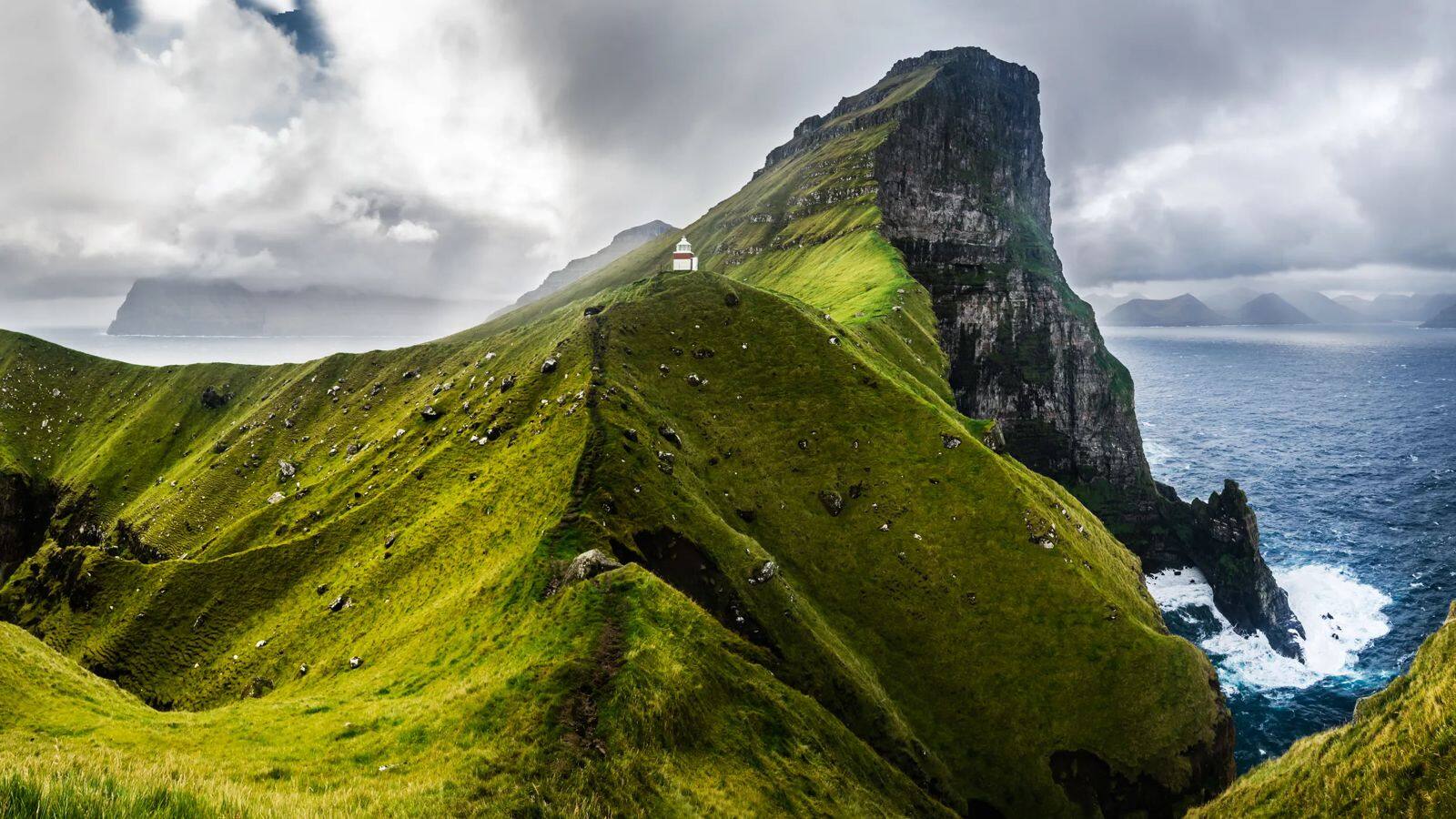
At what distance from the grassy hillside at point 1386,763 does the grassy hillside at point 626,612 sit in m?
18.5

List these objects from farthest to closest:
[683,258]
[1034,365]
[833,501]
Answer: [1034,365] → [683,258] → [833,501]

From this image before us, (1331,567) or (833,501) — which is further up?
(833,501)

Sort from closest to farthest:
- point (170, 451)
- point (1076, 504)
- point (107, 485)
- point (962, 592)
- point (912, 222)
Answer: point (962, 592) < point (1076, 504) < point (107, 485) < point (170, 451) < point (912, 222)

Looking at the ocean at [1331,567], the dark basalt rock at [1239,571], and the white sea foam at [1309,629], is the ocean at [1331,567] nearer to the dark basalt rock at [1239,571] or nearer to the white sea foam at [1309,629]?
the white sea foam at [1309,629]

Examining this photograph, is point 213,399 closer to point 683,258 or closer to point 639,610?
point 683,258

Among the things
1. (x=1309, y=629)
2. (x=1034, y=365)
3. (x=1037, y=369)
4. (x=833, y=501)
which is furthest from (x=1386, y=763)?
(x=1034, y=365)

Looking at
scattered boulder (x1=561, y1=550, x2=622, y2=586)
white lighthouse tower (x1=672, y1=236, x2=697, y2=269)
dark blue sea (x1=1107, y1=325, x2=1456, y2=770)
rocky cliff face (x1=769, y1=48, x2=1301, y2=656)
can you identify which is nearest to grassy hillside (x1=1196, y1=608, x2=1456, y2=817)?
scattered boulder (x1=561, y1=550, x2=622, y2=586)

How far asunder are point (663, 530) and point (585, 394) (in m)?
19.4

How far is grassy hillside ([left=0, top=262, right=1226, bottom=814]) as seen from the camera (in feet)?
81.6

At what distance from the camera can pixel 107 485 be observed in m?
118

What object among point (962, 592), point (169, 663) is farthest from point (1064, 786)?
point (169, 663)

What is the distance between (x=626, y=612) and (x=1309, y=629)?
130769 millimetres

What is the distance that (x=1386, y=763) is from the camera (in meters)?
19.1

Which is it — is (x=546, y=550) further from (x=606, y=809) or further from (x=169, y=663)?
(x=169, y=663)
